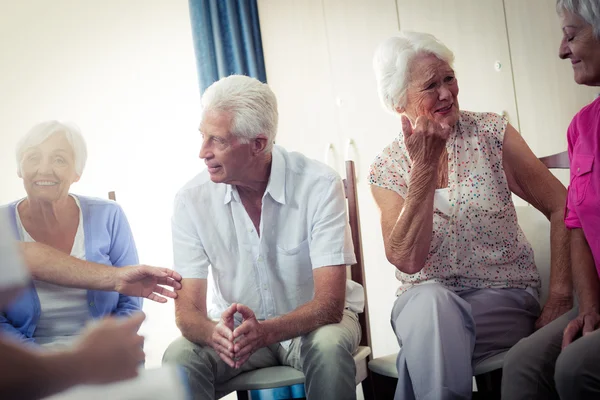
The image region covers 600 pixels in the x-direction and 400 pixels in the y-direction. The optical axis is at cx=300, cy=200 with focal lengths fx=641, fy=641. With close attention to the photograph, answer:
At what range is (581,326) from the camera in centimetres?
138

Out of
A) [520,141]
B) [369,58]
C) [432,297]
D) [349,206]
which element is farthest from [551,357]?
[369,58]

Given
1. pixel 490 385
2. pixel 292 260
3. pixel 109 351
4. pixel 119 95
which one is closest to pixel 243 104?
pixel 292 260

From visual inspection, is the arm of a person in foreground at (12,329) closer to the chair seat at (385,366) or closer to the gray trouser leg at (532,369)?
the chair seat at (385,366)

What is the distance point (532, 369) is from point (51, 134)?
1489 millimetres

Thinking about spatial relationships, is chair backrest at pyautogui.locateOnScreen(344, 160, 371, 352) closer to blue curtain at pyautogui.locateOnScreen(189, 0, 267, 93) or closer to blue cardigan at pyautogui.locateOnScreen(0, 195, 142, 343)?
blue cardigan at pyautogui.locateOnScreen(0, 195, 142, 343)

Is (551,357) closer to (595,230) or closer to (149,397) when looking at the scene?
(595,230)

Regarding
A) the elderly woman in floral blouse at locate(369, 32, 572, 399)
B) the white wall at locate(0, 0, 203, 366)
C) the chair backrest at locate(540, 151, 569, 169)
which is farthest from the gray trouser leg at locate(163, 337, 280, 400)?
the white wall at locate(0, 0, 203, 366)

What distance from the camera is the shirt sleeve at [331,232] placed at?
66.1 inches

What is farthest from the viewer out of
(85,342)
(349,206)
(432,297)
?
(349,206)

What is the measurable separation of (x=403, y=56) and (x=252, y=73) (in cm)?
156

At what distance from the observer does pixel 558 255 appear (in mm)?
1623

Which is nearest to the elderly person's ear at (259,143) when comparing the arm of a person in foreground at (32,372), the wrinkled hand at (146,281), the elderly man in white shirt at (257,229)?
the elderly man in white shirt at (257,229)

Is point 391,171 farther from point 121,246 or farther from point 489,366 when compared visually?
point 121,246

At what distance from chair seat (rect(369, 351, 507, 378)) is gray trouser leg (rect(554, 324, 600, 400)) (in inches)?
10.6
